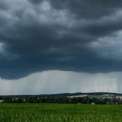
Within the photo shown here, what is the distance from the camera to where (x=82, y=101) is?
163 m

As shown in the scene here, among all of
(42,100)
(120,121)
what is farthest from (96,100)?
(120,121)

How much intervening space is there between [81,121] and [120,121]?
427 centimetres

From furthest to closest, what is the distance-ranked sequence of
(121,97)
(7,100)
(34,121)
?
(121,97)
(7,100)
(34,121)

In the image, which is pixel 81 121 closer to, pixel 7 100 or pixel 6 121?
pixel 6 121

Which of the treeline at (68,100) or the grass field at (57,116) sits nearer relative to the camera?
the grass field at (57,116)

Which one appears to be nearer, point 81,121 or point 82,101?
point 81,121

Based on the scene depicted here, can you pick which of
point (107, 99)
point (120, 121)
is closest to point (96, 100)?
point (107, 99)

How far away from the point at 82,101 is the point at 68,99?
5056 millimetres

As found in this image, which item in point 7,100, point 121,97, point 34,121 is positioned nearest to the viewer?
point 34,121

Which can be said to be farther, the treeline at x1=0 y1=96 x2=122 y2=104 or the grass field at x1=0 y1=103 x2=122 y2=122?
the treeline at x1=0 y1=96 x2=122 y2=104

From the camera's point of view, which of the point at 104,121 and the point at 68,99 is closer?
the point at 104,121

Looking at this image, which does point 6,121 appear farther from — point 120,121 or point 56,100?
point 56,100

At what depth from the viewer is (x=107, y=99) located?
534 feet

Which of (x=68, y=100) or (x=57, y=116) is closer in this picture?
(x=57, y=116)
